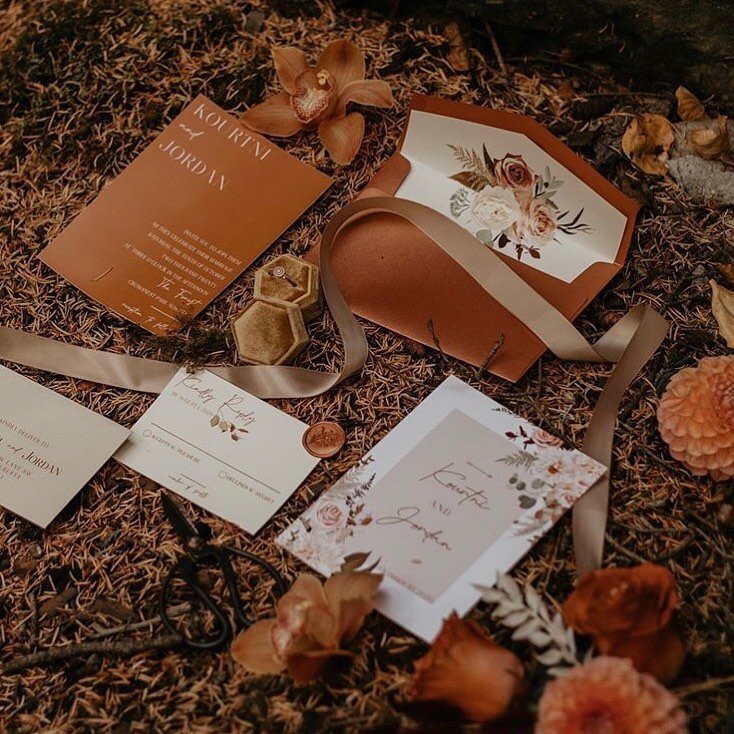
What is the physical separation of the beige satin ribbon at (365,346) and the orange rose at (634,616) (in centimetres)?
24

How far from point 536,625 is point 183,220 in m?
0.89

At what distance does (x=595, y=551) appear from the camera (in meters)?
1.10

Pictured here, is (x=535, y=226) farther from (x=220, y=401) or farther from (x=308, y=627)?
(x=308, y=627)

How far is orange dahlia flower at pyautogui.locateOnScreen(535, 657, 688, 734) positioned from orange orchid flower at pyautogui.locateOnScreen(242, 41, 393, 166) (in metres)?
0.93

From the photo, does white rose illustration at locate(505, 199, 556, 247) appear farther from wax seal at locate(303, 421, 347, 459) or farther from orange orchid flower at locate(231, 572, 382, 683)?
orange orchid flower at locate(231, 572, 382, 683)

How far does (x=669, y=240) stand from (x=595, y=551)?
1.83ft

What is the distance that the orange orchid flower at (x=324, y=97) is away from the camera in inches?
54.1

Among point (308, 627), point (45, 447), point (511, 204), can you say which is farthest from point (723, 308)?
point (45, 447)

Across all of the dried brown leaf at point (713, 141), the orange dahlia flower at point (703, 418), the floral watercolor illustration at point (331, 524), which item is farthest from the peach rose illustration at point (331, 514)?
the dried brown leaf at point (713, 141)

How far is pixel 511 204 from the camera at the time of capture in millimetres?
1330

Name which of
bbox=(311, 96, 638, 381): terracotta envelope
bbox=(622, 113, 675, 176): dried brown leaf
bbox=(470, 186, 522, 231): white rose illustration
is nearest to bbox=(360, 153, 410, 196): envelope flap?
bbox=(311, 96, 638, 381): terracotta envelope

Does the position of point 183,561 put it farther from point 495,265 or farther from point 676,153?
point 676,153

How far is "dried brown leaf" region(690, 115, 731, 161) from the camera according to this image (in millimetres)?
1338

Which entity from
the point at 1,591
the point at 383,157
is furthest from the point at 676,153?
the point at 1,591
